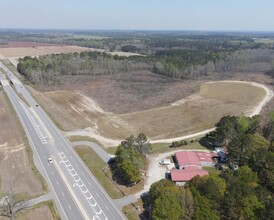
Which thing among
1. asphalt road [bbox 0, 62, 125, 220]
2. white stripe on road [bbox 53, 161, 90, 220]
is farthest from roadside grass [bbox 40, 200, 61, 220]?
white stripe on road [bbox 53, 161, 90, 220]

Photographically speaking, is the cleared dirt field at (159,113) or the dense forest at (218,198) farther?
the cleared dirt field at (159,113)

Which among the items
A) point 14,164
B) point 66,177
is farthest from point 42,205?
point 14,164

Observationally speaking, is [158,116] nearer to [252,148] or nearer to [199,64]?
[252,148]

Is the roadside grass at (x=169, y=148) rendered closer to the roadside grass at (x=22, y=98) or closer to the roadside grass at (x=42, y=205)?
the roadside grass at (x=42, y=205)

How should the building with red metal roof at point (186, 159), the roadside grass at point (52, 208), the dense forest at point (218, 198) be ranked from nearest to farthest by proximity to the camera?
1. the dense forest at point (218, 198)
2. the roadside grass at point (52, 208)
3. the building with red metal roof at point (186, 159)

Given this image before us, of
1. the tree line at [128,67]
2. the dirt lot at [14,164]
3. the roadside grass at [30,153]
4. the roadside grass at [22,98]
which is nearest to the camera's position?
the dirt lot at [14,164]

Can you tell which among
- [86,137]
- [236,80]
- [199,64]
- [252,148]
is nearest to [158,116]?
[86,137]

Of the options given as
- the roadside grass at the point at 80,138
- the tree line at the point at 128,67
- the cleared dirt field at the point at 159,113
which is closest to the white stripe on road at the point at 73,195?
the roadside grass at the point at 80,138
